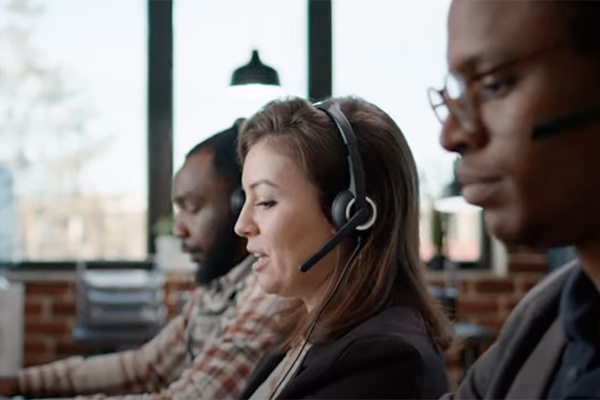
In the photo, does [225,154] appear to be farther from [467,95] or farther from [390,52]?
[390,52]

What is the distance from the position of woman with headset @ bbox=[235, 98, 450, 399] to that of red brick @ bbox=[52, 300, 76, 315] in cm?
239

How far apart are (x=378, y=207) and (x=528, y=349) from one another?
510mm

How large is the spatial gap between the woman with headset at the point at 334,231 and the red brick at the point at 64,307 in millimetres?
2386

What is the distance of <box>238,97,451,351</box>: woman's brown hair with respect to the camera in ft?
3.56

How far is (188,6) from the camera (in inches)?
138

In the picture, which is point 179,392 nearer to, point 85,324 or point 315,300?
point 315,300

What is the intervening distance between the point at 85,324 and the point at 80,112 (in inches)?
36.1

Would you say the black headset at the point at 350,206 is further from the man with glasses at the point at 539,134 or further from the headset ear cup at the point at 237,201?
the man with glasses at the point at 539,134

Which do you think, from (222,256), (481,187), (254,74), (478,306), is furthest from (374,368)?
(478,306)

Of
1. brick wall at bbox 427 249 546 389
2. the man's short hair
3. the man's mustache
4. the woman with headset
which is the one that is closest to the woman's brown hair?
the woman with headset

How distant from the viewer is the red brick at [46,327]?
3.42 m

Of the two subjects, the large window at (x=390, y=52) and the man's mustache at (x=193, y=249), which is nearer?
the man's mustache at (x=193, y=249)

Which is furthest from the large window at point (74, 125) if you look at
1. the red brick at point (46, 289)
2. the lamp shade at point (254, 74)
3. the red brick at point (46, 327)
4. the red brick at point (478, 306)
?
the red brick at point (478, 306)

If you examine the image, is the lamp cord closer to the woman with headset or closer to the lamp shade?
the woman with headset
